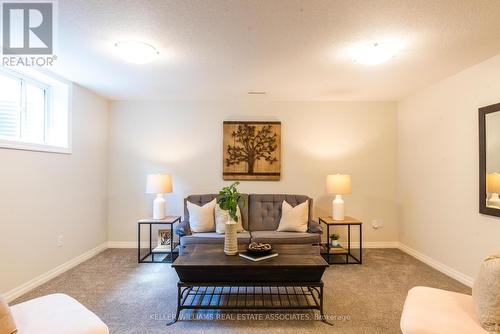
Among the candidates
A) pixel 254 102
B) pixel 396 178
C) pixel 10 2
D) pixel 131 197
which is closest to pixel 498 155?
pixel 396 178

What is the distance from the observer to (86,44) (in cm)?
239

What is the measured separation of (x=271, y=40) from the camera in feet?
7.59

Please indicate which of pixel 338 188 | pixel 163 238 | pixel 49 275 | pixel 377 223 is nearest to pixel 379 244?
pixel 377 223

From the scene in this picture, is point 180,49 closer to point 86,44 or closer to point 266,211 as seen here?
point 86,44

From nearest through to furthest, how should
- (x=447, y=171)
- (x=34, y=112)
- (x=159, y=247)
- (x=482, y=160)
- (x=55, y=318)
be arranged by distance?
(x=55, y=318)
(x=482, y=160)
(x=34, y=112)
(x=447, y=171)
(x=159, y=247)

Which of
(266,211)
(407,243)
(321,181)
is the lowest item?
(407,243)

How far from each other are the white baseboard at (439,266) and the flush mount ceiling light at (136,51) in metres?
4.15

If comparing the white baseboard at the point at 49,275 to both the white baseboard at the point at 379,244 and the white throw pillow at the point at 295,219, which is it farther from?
the white baseboard at the point at 379,244

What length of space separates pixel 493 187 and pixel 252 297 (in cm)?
271

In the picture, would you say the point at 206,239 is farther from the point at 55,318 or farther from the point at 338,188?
the point at 338,188

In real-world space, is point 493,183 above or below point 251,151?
below

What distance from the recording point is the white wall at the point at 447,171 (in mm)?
2811

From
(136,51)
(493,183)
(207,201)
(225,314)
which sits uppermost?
(136,51)

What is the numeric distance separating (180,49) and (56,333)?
2338mm
